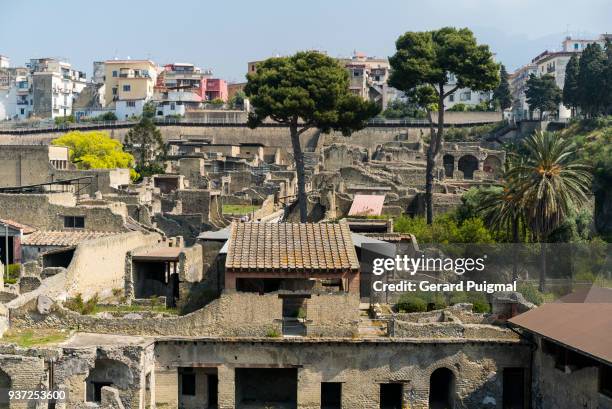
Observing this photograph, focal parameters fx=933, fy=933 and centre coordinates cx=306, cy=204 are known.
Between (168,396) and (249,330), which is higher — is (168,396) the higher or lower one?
the lower one

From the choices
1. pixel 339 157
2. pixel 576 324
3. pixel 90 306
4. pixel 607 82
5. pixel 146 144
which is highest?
pixel 607 82

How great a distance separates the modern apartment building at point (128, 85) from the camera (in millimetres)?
116500

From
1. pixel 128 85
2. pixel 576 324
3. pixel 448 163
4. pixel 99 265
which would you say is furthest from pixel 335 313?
pixel 128 85

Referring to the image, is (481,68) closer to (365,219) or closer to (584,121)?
(365,219)

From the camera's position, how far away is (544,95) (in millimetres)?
91500

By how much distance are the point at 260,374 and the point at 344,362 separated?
289 cm

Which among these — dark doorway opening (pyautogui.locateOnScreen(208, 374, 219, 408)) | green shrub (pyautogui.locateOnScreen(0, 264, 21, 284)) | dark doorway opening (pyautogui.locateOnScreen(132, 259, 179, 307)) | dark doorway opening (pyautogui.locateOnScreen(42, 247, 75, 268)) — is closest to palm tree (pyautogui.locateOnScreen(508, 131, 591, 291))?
dark doorway opening (pyautogui.locateOnScreen(132, 259, 179, 307))

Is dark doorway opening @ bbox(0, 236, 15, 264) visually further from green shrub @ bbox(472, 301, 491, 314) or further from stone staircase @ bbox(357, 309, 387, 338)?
green shrub @ bbox(472, 301, 491, 314)

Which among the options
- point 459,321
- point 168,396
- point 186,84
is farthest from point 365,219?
point 186,84

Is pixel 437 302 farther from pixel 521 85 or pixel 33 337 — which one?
pixel 521 85

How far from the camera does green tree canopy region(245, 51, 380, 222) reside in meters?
43.9

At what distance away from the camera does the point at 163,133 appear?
9625 centimetres

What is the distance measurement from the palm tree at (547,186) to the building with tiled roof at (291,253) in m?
8.76

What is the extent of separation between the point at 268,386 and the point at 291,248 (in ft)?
14.0
